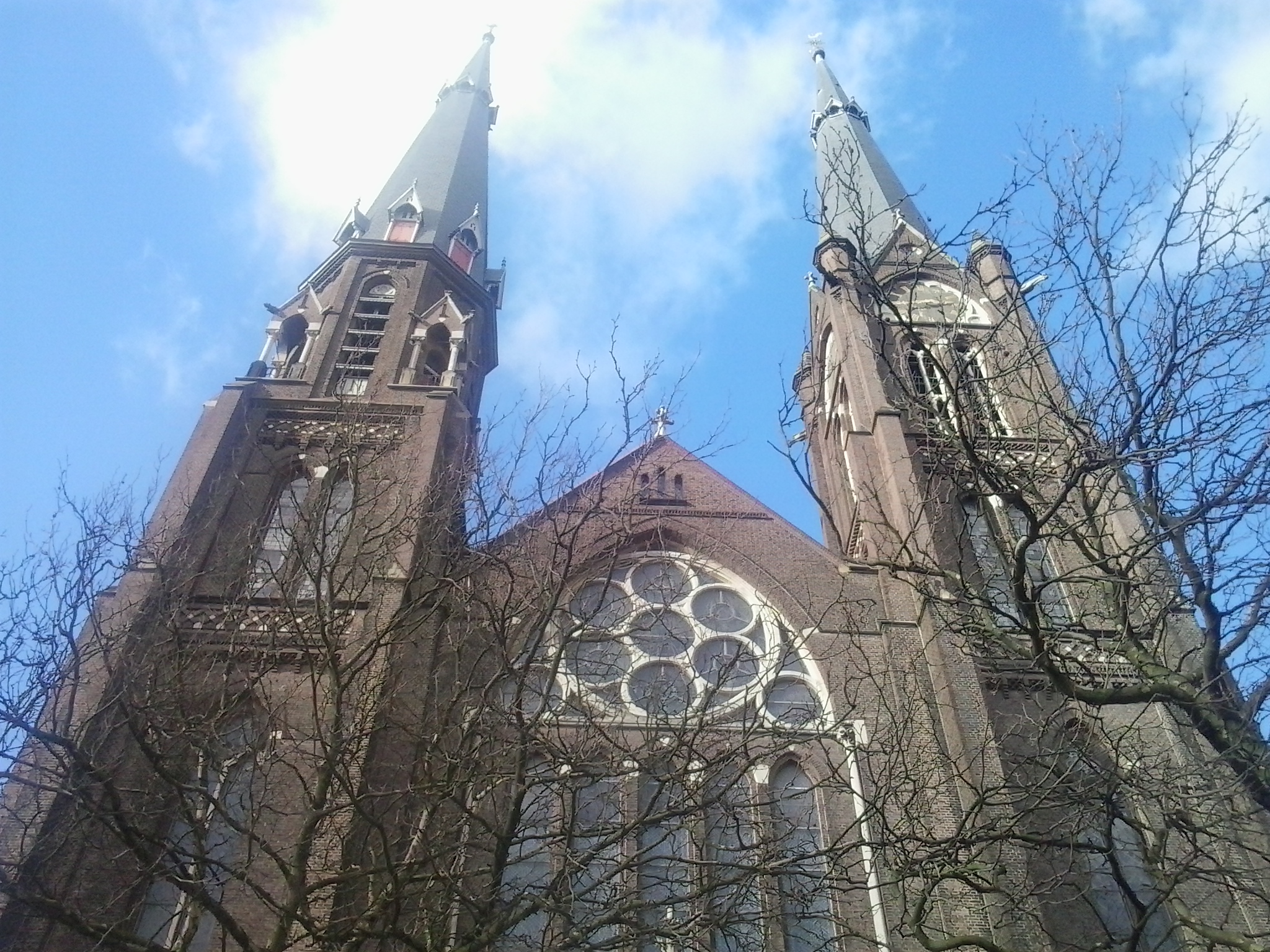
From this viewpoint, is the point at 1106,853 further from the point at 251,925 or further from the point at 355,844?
the point at 251,925

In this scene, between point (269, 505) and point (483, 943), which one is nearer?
point (483, 943)

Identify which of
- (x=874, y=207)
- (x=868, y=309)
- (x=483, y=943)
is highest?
(x=874, y=207)

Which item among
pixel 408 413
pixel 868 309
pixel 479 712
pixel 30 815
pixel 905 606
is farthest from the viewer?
pixel 408 413

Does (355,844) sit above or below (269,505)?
below

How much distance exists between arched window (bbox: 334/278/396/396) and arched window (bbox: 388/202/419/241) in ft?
8.30

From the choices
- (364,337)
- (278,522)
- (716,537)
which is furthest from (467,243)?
(716,537)

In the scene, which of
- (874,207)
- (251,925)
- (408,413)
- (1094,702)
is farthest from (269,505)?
(874,207)

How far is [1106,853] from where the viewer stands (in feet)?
23.8

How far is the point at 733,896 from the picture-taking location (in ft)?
24.2

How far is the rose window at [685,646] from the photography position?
1267 cm

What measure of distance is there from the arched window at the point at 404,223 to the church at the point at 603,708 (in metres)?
3.45

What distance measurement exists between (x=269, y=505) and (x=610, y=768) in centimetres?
956

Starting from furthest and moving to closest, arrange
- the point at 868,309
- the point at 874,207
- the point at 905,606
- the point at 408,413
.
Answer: the point at 874,207 → the point at 408,413 → the point at 905,606 → the point at 868,309

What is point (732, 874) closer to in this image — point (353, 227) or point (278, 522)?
point (278, 522)
